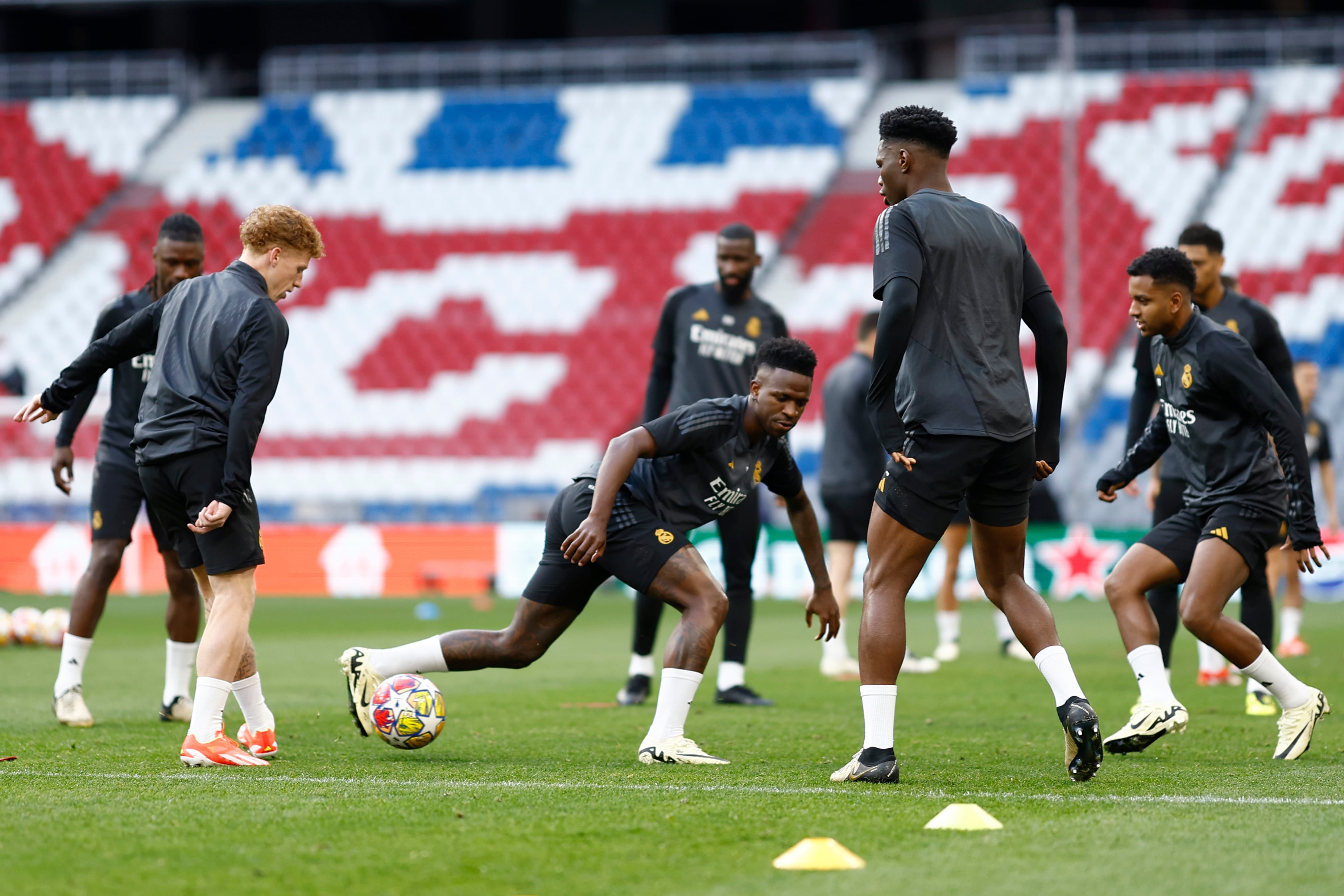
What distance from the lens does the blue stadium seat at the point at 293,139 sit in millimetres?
26688

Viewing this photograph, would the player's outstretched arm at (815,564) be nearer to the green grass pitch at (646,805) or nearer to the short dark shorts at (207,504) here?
the green grass pitch at (646,805)

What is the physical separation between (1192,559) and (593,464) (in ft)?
8.08

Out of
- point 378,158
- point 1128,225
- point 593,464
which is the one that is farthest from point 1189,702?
point 378,158

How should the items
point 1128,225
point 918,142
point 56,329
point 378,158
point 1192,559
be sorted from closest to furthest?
point 918,142
point 1192,559
point 1128,225
point 56,329
point 378,158

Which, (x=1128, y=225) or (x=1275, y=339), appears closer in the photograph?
(x=1275, y=339)

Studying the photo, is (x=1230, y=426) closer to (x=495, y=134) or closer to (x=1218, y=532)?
(x=1218, y=532)

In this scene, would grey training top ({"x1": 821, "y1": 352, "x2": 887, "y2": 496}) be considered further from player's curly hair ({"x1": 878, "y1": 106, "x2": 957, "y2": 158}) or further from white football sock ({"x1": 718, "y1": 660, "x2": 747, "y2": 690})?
player's curly hair ({"x1": 878, "y1": 106, "x2": 957, "y2": 158})

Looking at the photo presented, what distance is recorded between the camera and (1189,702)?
26.8 feet

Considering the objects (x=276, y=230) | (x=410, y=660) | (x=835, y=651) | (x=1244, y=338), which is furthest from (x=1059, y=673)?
(x=835, y=651)

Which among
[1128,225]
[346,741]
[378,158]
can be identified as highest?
[378,158]

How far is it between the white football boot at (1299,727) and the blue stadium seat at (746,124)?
66.6 feet

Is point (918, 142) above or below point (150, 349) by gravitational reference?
above

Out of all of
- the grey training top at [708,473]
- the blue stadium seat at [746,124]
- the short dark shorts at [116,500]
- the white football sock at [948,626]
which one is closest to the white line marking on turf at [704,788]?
the grey training top at [708,473]

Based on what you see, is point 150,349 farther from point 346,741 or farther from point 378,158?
point 378,158
